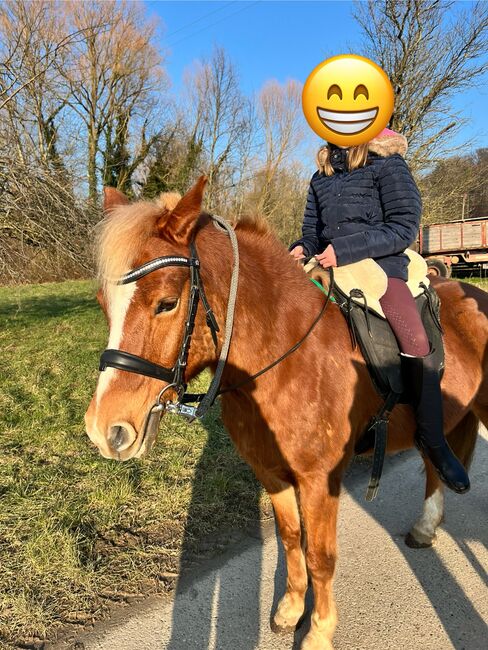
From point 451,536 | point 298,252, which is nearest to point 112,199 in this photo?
point 298,252

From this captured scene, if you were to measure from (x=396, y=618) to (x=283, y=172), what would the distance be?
1004 inches

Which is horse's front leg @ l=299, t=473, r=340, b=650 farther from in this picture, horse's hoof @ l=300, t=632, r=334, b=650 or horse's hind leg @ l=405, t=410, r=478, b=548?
horse's hind leg @ l=405, t=410, r=478, b=548

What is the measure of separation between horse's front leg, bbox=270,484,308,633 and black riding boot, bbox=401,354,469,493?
2.66 feet

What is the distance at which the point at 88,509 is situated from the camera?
123 inches

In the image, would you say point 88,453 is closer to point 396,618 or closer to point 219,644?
point 219,644

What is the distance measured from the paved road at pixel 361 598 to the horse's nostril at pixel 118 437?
1.33m

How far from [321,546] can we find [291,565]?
0.44 meters

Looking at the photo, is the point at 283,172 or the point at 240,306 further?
the point at 283,172

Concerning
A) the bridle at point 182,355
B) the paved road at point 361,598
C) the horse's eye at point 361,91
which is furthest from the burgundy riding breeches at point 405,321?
the paved road at point 361,598

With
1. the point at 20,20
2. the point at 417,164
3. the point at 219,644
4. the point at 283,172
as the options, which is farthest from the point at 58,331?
the point at 283,172

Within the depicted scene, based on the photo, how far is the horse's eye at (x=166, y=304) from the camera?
1575mm

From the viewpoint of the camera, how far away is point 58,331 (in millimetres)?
9227

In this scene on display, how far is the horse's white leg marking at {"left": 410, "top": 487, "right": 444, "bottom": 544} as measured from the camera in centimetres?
294

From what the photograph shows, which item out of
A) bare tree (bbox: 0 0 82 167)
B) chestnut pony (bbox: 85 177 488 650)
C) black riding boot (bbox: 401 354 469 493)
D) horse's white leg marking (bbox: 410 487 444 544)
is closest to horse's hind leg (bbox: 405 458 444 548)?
horse's white leg marking (bbox: 410 487 444 544)
